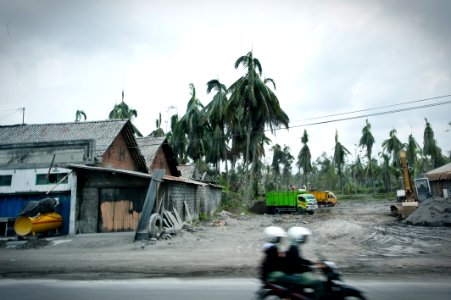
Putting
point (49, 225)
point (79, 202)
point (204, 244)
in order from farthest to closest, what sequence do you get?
1. point (79, 202)
2. point (49, 225)
3. point (204, 244)

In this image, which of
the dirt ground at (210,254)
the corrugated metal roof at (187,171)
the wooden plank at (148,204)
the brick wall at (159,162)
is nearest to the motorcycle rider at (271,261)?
the dirt ground at (210,254)

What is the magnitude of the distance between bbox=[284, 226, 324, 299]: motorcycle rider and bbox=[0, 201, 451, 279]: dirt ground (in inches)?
33.6

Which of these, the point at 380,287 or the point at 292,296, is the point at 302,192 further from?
the point at 292,296

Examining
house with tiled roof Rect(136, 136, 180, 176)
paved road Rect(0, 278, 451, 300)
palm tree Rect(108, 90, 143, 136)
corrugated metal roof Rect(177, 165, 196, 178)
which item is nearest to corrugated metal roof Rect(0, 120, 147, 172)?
house with tiled roof Rect(136, 136, 180, 176)

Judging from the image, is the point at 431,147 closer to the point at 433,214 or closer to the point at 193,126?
the point at 193,126

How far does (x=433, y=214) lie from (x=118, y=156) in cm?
1977

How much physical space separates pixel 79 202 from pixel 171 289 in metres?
12.3

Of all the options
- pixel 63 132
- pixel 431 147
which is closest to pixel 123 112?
pixel 63 132

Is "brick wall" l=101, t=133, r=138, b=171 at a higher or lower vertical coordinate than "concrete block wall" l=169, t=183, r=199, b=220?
higher

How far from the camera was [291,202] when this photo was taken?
33062 mm

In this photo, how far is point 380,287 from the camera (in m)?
6.79

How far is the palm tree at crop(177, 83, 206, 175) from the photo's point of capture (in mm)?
43781

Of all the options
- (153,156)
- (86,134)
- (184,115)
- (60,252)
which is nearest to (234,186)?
(184,115)

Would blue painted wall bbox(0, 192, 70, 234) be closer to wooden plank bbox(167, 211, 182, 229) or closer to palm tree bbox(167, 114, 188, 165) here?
wooden plank bbox(167, 211, 182, 229)
